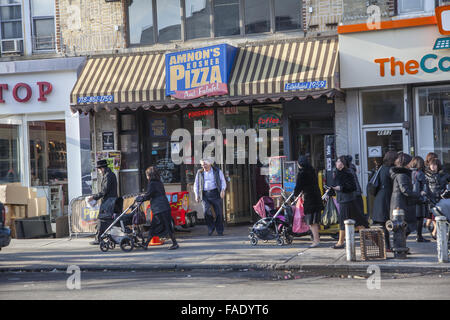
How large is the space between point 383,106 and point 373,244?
16.5 feet

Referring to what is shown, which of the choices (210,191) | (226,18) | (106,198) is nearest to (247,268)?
(210,191)

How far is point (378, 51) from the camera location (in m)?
14.1

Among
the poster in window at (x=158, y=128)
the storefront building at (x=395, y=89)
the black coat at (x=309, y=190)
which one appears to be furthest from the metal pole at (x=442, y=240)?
the poster in window at (x=158, y=128)

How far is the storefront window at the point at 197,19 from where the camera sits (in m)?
16.1

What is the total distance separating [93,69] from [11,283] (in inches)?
293

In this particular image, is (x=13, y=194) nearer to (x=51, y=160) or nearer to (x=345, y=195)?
(x=51, y=160)

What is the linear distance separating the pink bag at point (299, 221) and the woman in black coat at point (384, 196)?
1.80 metres

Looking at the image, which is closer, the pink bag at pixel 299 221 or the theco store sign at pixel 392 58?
the pink bag at pixel 299 221

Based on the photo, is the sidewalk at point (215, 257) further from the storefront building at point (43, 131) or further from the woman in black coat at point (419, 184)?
the storefront building at point (43, 131)

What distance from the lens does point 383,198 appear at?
1111 centimetres

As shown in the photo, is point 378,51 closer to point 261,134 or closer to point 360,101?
point 360,101
